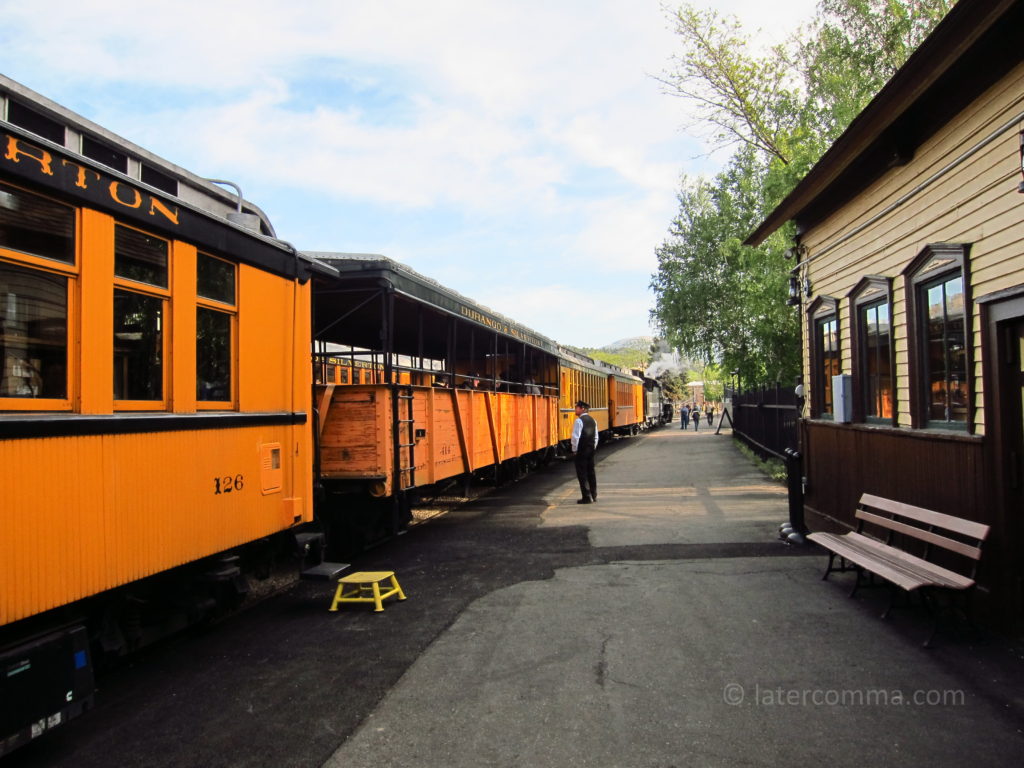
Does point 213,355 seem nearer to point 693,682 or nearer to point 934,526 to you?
point 693,682

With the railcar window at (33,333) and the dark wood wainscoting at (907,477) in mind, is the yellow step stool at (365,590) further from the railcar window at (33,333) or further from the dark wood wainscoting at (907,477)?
the dark wood wainscoting at (907,477)

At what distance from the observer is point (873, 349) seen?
294 inches

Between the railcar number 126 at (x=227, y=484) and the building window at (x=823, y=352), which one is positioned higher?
the building window at (x=823, y=352)

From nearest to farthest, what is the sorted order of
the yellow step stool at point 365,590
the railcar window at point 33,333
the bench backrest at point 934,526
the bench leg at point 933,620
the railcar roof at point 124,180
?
the railcar window at point 33,333
the railcar roof at point 124,180
the bench leg at point 933,620
the bench backrest at point 934,526
the yellow step stool at point 365,590

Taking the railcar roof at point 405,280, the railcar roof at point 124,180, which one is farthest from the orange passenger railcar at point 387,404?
the railcar roof at point 124,180

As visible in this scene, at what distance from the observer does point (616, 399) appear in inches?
1085

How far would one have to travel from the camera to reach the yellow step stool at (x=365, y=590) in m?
5.58

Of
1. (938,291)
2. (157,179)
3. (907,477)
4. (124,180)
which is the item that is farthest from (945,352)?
(157,179)

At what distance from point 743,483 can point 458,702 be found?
10816mm

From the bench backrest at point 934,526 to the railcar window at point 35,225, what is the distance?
5769 millimetres

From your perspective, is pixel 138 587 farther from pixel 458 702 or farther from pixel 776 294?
pixel 776 294

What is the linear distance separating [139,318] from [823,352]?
8.14m

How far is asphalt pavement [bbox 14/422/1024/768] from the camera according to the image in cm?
Answer: 329

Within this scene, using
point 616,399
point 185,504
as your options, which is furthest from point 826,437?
point 616,399
